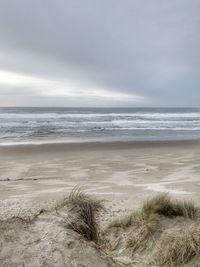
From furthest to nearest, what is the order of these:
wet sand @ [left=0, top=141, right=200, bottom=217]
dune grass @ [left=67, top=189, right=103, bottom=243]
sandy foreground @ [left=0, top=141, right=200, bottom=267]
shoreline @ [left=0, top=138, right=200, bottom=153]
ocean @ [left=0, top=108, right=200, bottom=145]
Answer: ocean @ [left=0, top=108, right=200, bottom=145], shoreline @ [left=0, top=138, right=200, bottom=153], wet sand @ [left=0, top=141, right=200, bottom=217], dune grass @ [left=67, top=189, right=103, bottom=243], sandy foreground @ [left=0, top=141, right=200, bottom=267]

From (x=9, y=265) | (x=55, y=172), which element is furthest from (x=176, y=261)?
(x=55, y=172)

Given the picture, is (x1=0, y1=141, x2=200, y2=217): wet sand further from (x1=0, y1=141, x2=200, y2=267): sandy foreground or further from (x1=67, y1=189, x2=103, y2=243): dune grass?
(x1=67, y1=189, x2=103, y2=243): dune grass

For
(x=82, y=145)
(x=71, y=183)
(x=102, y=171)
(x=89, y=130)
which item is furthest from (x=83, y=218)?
(x=89, y=130)

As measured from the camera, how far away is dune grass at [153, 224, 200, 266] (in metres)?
3.19

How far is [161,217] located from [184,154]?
10.4m

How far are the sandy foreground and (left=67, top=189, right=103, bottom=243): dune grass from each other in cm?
18

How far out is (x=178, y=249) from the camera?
325 centimetres

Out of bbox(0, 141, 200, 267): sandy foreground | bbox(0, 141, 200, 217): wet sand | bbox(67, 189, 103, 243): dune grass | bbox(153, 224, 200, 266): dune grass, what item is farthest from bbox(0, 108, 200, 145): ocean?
bbox(153, 224, 200, 266): dune grass

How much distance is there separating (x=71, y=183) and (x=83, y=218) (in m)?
4.61

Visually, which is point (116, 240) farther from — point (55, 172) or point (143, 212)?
point (55, 172)

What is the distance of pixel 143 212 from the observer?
4.48m

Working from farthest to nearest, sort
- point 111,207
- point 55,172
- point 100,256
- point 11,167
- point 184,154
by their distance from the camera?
point 184,154 < point 11,167 < point 55,172 < point 111,207 < point 100,256

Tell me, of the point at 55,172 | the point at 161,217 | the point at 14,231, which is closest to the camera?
the point at 14,231

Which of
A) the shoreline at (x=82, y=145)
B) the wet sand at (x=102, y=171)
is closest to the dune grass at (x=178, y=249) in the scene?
the wet sand at (x=102, y=171)
